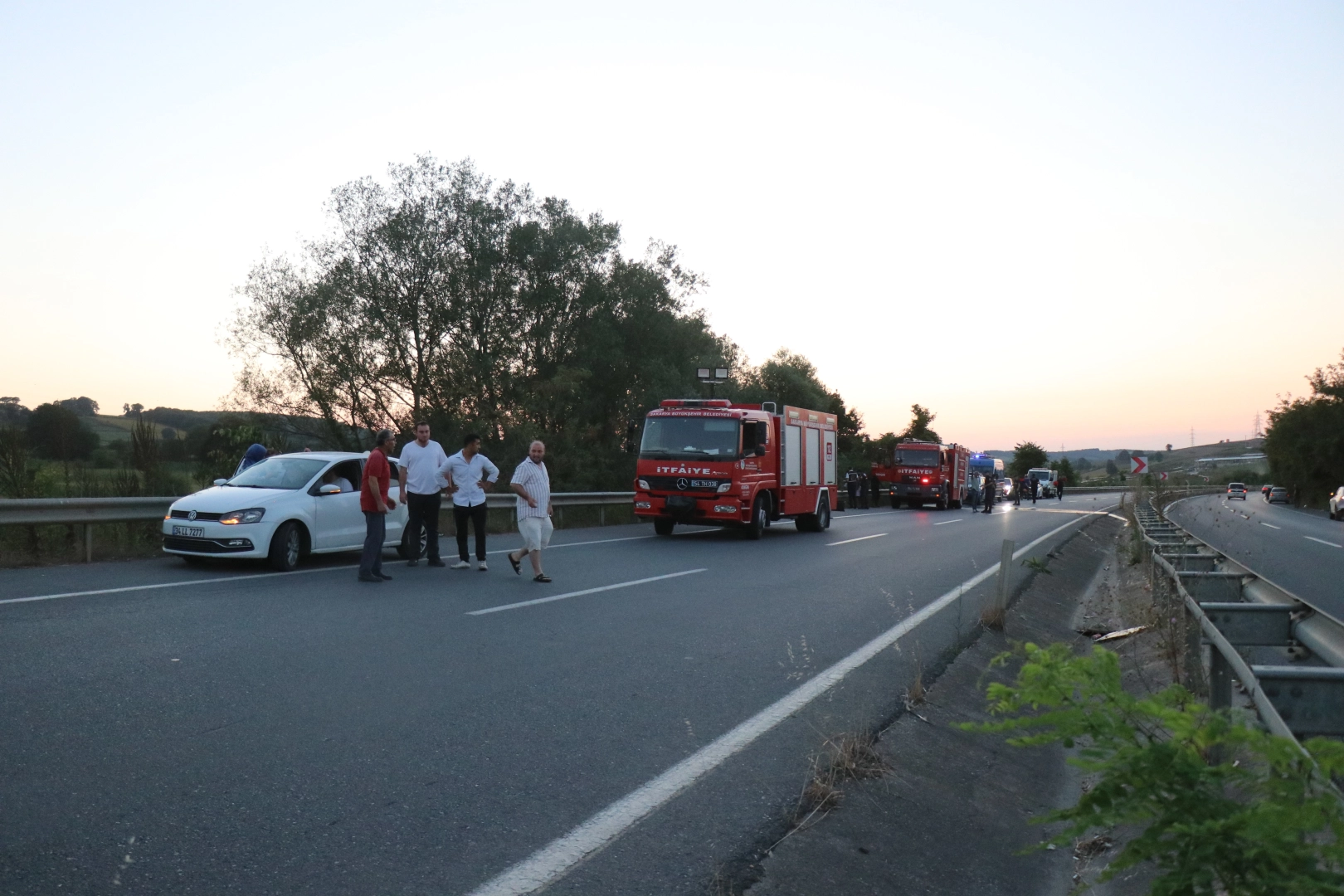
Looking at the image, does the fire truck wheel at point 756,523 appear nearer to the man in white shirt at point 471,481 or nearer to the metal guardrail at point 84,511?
the man in white shirt at point 471,481

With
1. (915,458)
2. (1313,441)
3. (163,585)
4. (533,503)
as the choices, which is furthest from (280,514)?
(1313,441)

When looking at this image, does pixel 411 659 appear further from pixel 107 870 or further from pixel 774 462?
pixel 774 462

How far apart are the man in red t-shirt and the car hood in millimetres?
1326

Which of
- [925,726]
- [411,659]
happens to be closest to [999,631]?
[925,726]

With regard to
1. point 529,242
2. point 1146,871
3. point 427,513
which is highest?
point 529,242

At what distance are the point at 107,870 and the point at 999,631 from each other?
7995 millimetres

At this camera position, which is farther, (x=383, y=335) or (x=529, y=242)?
(x=529, y=242)

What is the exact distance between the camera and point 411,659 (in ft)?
24.2

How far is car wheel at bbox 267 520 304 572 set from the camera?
41.1 ft

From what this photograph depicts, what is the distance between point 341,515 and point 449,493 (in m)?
1.46

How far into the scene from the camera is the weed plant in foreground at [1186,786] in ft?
6.83

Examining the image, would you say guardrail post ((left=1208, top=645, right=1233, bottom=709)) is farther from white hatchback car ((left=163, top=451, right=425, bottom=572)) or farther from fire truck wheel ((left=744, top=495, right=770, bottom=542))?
fire truck wheel ((left=744, top=495, right=770, bottom=542))

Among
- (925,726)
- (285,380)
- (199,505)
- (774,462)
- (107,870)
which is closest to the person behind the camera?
(107,870)

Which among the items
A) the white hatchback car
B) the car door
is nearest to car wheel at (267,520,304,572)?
the white hatchback car
